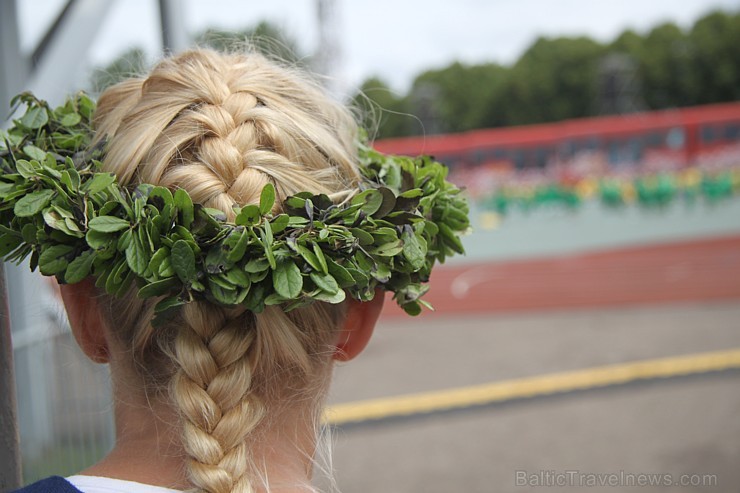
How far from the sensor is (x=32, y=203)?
3.68ft

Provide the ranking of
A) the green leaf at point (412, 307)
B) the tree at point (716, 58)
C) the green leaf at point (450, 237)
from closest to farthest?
the green leaf at point (412, 307), the green leaf at point (450, 237), the tree at point (716, 58)

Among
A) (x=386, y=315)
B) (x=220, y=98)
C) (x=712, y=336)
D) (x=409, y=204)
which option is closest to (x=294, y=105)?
(x=220, y=98)

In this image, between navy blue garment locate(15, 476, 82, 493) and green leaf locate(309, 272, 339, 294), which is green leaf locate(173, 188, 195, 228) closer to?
green leaf locate(309, 272, 339, 294)

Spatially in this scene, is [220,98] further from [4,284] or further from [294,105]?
[4,284]

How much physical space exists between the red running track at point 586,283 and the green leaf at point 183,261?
9.94 meters

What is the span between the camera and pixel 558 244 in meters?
15.0

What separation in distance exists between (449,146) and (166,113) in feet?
51.6

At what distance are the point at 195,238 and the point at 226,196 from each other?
8 cm

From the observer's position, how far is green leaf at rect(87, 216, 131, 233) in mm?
1071

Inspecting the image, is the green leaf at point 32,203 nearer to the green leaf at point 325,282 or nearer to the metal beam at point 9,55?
the green leaf at point 325,282

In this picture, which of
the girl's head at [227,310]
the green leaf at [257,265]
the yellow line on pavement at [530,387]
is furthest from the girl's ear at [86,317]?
the yellow line on pavement at [530,387]

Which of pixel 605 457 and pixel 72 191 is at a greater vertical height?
pixel 72 191

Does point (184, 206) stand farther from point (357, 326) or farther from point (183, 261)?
point (357, 326)

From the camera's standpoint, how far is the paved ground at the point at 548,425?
14.8 feet
